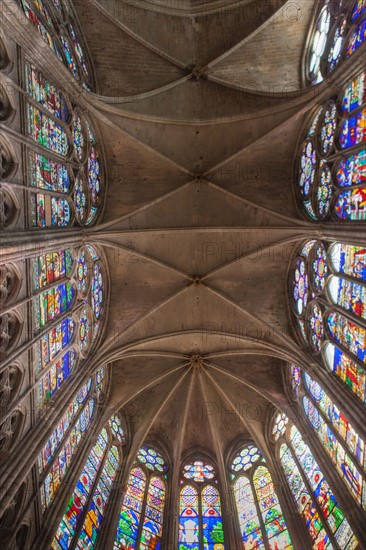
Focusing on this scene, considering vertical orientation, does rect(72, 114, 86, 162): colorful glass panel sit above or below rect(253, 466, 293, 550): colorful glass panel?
above

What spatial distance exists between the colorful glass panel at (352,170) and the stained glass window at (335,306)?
1.58 m

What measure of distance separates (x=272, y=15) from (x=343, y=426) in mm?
11499

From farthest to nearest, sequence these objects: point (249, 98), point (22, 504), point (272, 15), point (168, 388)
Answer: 1. point (168, 388)
2. point (249, 98)
3. point (272, 15)
4. point (22, 504)

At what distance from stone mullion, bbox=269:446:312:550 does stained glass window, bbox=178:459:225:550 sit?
86.1 inches

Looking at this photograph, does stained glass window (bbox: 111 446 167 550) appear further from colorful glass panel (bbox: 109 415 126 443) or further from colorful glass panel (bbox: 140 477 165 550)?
colorful glass panel (bbox: 109 415 126 443)

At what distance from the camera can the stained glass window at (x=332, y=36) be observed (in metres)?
11.0

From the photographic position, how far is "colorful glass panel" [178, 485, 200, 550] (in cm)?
1402

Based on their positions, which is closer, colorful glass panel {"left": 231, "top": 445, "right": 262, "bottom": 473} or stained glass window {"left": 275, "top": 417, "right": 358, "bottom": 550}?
stained glass window {"left": 275, "top": 417, "right": 358, "bottom": 550}

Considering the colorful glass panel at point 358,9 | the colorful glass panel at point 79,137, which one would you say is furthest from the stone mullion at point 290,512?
the colorful glass panel at point 358,9

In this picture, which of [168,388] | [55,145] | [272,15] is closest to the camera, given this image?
[55,145]

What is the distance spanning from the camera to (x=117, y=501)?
1391 cm

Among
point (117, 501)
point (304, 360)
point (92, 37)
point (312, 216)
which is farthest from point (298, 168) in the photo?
point (117, 501)

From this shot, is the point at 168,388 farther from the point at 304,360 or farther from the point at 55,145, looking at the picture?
the point at 55,145

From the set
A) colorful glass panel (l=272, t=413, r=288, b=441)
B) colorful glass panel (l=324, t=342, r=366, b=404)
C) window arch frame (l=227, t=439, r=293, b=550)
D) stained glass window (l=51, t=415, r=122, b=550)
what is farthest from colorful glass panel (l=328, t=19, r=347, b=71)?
stained glass window (l=51, t=415, r=122, b=550)
